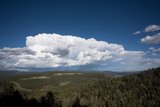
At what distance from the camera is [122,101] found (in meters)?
165

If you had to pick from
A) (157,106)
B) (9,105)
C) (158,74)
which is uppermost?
(158,74)

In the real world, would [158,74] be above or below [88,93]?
above

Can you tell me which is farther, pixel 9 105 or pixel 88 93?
pixel 88 93

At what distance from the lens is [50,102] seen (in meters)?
119

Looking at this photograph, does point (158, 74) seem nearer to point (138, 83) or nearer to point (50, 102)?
point (138, 83)

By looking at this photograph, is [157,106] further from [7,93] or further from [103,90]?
[7,93]

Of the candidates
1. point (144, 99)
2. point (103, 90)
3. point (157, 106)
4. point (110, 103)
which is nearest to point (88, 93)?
point (103, 90)

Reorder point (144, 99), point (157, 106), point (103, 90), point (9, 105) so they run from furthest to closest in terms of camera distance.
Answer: point (103, 90) < point (144, 99) < point (157, 106) < point (9, 105)

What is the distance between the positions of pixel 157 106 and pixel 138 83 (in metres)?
42.5

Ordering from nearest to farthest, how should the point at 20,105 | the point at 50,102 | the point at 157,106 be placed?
the point at 20,105
the point at 50,102
the point at 157,106

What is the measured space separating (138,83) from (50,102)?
94242mm

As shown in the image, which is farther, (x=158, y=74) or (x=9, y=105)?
(x=158, y=74)

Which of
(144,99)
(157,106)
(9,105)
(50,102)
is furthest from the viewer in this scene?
(144,99)

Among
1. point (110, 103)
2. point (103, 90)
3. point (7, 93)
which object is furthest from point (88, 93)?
point (7, 93)
